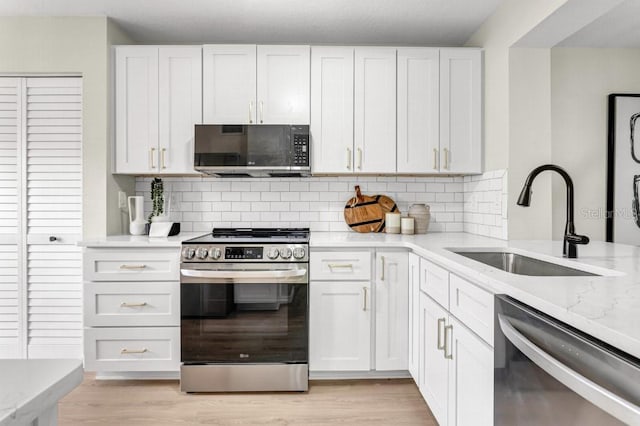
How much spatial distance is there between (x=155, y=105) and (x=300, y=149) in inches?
42.4

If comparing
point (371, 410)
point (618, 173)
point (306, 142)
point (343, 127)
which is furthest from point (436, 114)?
point (371, 410)

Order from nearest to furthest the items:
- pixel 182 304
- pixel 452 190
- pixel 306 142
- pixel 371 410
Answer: pixel 371 410 < pixel 182 304 < pixel 306 142 < pixel 452 190

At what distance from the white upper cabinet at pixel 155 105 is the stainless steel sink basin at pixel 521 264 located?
202 centimetres

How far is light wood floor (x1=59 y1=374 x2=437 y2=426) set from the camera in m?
2.17

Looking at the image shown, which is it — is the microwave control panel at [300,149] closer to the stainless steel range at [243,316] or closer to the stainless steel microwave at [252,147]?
the stainless steel microwave at [252,147]

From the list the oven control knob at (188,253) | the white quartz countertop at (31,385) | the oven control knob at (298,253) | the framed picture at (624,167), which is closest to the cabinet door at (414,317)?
the oven control knob at (298,253)

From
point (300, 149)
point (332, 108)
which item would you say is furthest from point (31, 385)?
point (332, 108)

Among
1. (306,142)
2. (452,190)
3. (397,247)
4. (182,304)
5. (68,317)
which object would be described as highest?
(306,142)

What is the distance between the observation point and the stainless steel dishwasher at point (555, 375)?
0.74 meters

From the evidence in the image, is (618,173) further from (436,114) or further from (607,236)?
(436,114)

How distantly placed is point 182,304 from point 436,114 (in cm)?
210

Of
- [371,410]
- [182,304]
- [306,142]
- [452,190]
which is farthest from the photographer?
[452,190]

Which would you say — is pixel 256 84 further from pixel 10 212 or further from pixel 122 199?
pixel 10 212

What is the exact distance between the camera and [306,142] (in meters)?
2.70
